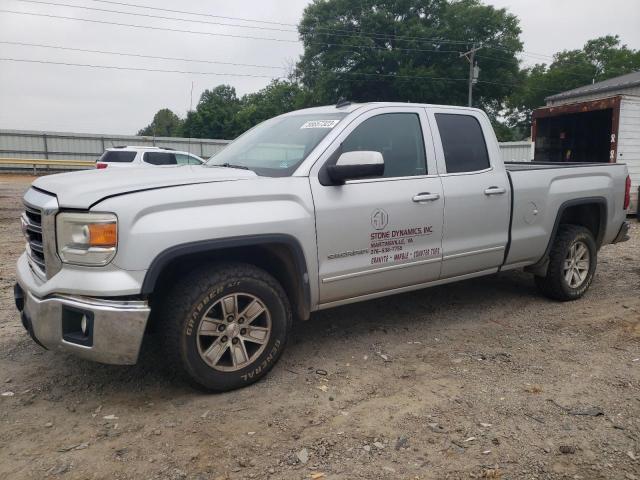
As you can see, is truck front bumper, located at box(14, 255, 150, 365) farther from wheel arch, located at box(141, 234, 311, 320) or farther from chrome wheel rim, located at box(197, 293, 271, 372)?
chrome wheel rim, located at box(197, 293, 271, 372)

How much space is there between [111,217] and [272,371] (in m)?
1.55

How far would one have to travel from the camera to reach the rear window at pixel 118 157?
16516mm

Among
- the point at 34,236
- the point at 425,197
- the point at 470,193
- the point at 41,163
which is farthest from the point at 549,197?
the point at 41,163

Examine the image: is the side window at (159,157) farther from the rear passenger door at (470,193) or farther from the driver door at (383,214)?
the driver door at (383,214)

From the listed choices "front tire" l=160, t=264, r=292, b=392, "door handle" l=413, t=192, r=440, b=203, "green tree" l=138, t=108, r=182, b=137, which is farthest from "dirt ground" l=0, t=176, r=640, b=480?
"green tree" l=138, t=108, r=182, b=137

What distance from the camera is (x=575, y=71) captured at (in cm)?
5878

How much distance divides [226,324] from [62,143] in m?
30.9

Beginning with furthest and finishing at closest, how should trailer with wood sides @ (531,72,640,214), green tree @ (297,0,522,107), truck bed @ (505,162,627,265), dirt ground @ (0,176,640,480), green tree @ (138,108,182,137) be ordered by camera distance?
1. green tree @ (138,108,182,137)
2. green tree @ (297,0,522,107)
3. trailer with wood sides @ (531,72,640,214)
4. truck bed @ (505,162,627,265)
5. dirt ground @ (0,176,640,480)

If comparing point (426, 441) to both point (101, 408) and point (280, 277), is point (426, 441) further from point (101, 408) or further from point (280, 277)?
point (101, 408)

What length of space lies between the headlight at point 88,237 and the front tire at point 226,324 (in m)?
0.49

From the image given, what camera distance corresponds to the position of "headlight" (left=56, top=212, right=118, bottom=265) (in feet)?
9.59

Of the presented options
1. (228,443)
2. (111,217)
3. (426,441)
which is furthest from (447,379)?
(111,217)

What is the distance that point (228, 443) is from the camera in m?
2.87

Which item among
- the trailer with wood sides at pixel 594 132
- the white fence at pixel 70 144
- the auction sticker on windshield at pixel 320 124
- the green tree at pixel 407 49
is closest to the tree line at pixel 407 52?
the green tree at pixel 407 49
